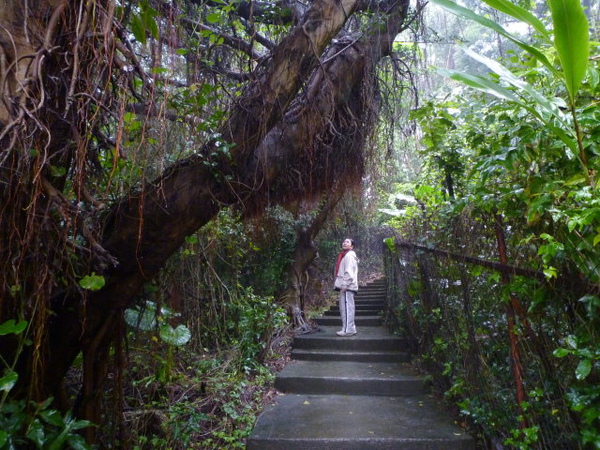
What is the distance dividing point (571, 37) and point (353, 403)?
12.5ft

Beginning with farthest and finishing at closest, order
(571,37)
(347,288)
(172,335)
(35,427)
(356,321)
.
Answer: (356,321)
(347,288)
(172,335)
(35,427)
(571,37)

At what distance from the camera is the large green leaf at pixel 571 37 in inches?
44.2

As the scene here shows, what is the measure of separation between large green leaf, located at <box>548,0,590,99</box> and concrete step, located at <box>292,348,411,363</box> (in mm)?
4632

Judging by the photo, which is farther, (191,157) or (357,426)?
(357,426)

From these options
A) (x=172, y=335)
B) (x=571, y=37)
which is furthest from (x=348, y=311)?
(x=571, y=37)

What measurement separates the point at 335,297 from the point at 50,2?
8.94 m

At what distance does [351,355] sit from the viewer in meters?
5.55

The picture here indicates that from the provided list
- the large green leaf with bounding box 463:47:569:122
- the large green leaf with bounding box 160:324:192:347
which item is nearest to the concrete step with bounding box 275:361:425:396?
the large green leaf with bounding box 160:324:192:347

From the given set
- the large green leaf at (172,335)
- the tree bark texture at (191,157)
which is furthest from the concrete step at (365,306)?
the tree bark texture at (191,157)

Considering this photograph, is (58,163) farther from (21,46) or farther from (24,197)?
(21,46)

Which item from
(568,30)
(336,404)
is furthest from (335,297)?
(568,30)

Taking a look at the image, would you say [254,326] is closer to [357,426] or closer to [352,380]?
[352,380]

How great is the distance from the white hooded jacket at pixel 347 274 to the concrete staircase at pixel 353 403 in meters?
0.75

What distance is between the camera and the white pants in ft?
20.8
